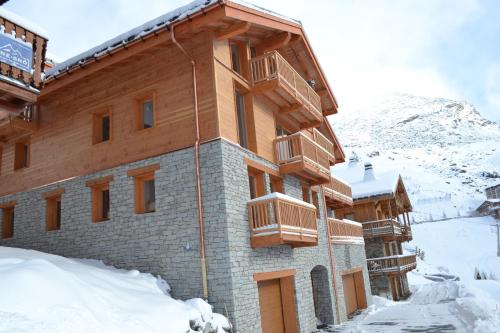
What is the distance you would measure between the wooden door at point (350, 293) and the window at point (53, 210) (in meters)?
13.7

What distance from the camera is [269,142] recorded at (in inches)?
578

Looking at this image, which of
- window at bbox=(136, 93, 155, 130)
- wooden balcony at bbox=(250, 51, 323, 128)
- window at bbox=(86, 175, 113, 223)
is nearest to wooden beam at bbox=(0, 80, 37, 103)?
window at bbox=(136, 93, 155, 130)

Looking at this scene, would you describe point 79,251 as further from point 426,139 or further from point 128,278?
point 426,139

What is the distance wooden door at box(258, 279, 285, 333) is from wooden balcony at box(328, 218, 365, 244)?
6.17m

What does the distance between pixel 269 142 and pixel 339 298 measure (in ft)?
26.4

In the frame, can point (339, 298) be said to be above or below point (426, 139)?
below

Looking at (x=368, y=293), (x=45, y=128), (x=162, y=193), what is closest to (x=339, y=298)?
(x=368, y=293)

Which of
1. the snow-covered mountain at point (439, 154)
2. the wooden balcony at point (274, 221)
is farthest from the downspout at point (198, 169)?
the snow-covered mountain at point (439, 154)

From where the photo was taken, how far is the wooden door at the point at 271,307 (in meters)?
12.5

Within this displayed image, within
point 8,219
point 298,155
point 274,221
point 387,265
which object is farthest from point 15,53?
point 387,265

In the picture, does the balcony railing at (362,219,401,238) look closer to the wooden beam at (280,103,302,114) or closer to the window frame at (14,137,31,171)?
the wooden beam at (280,103,302,114)

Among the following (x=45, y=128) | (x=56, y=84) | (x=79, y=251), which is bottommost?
(x=79, y=251)

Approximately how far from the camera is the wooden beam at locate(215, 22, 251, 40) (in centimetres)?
1222

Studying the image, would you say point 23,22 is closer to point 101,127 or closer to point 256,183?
point 101,127
